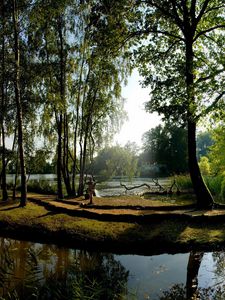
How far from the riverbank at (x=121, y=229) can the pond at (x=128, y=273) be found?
2.10 feet

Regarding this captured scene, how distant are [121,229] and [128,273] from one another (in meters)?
3.51

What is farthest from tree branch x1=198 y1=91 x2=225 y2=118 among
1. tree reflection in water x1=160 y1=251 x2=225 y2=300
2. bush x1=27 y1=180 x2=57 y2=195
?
bush x1=27 y1=180 x2=57 y2=195

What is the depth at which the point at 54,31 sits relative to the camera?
76.9 ft

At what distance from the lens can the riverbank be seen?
1143 cm

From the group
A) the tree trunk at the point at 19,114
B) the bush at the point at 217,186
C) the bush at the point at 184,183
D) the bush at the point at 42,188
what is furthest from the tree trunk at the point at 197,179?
the bush at the point at 42,188

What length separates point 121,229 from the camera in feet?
41.7

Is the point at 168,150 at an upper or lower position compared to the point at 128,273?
upper

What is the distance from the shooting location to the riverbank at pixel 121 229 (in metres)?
11.4

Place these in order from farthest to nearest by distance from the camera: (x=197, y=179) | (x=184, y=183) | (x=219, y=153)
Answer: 1. (x=219, y=153)
2. (x=184, y=183)
3. (x=197, y=179)

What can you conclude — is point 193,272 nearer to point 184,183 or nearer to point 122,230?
point 122,230

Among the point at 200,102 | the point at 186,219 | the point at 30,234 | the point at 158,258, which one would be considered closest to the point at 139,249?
the point at 158,258

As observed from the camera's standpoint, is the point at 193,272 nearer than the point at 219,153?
Yes

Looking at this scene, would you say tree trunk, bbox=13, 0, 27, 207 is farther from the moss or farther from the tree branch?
the tree branch

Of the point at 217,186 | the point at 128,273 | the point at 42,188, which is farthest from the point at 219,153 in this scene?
the point at 128,273
